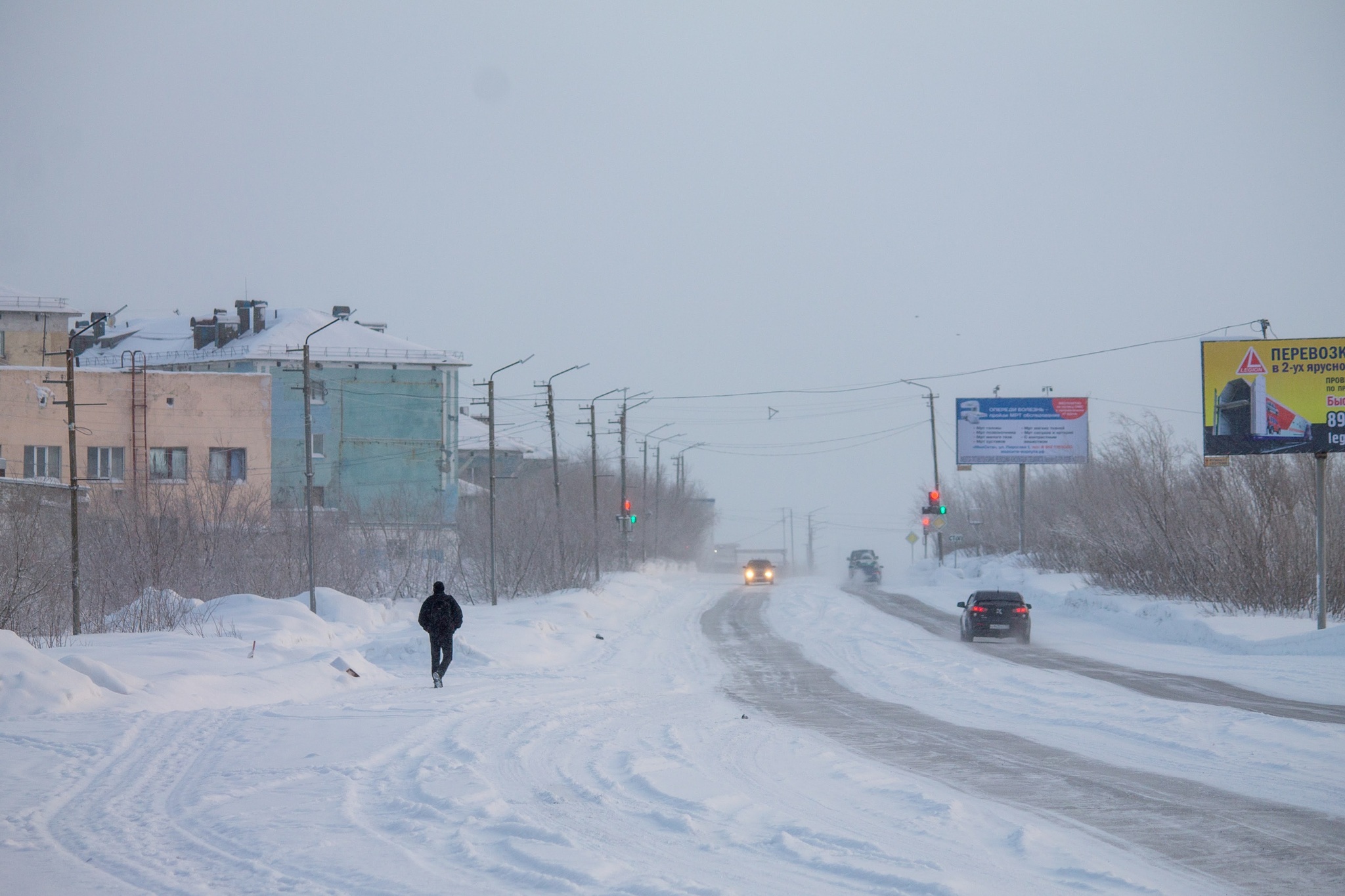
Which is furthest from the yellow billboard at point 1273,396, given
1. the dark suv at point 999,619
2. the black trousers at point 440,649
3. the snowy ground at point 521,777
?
the black trousers at point 440,649

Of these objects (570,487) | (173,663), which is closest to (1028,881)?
(173,663)

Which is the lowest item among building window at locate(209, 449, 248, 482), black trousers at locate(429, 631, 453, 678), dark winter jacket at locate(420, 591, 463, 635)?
black trousers at locate(429, 631, 453, 678)

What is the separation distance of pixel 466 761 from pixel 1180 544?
99.2 feet

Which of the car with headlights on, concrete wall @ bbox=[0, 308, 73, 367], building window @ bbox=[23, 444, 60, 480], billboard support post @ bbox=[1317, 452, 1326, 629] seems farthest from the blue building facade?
billboard support post @ bbox=[1317, 452, 1326, 629]

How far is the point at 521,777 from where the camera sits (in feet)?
35.8

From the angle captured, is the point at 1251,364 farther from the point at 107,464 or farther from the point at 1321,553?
the point at 107,464

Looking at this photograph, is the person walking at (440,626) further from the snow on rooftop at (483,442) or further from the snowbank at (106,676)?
the snow on rooftop at (483,442)

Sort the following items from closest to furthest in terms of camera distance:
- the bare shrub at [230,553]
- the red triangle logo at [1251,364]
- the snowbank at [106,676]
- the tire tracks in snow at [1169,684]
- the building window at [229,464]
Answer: the tire tracks in snow at [1169,684] < the snowbank at [106,676] < the red triangle logo at [1251,364] < the bare shrub at [230,553] < the building window at [229,464]

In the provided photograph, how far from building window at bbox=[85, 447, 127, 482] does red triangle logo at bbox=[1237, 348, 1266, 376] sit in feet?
159

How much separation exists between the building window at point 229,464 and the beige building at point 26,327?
14689 millimetres

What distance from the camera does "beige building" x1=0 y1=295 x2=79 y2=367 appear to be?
66.9 metres

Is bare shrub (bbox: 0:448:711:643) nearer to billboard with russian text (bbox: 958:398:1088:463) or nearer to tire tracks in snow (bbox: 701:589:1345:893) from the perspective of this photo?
tire tracks in snow (bbox: 701:589:1345:893)

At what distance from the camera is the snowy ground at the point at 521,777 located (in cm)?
750

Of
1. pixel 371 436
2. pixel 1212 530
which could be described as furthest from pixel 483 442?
pixel 1212 530
